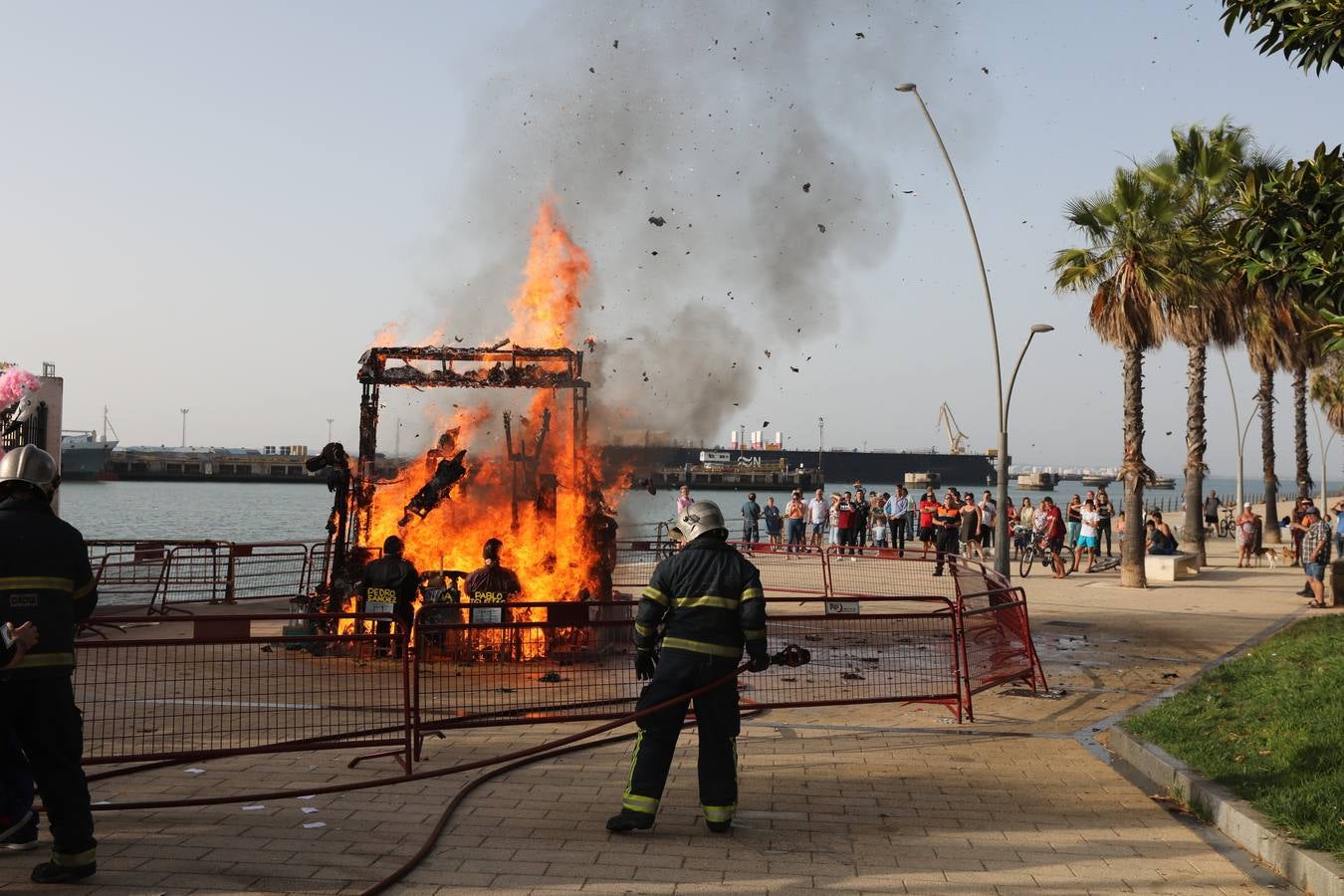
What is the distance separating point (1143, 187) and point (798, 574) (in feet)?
34.0

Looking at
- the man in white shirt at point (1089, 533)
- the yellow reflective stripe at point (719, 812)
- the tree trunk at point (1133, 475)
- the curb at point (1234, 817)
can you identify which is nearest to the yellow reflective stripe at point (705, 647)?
the yellow reflective stripe at point (719, 812)

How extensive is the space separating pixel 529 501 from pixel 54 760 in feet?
28.8

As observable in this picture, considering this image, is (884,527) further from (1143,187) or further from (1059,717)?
(1059,717)

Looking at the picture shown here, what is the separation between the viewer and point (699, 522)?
637cm

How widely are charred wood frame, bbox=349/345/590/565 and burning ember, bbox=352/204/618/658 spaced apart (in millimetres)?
13

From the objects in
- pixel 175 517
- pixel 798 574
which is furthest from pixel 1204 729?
pixel 175 517

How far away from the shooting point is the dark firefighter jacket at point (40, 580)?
4939 mm

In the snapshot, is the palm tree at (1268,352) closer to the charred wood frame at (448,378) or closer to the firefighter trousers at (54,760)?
the charred wood frame at (448,378)

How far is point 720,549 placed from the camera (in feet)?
20.8

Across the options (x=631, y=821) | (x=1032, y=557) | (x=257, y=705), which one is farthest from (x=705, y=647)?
(x=1032, y=557)

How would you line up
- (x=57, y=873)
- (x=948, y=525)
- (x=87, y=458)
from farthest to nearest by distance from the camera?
(x=87, y=458), (x=948, y=525), (x=57, y=873)

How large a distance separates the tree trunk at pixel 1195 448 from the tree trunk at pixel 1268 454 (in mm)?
7789

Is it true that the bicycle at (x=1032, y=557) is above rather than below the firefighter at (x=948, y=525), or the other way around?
below

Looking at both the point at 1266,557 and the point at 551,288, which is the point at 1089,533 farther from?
the point at 551,288
